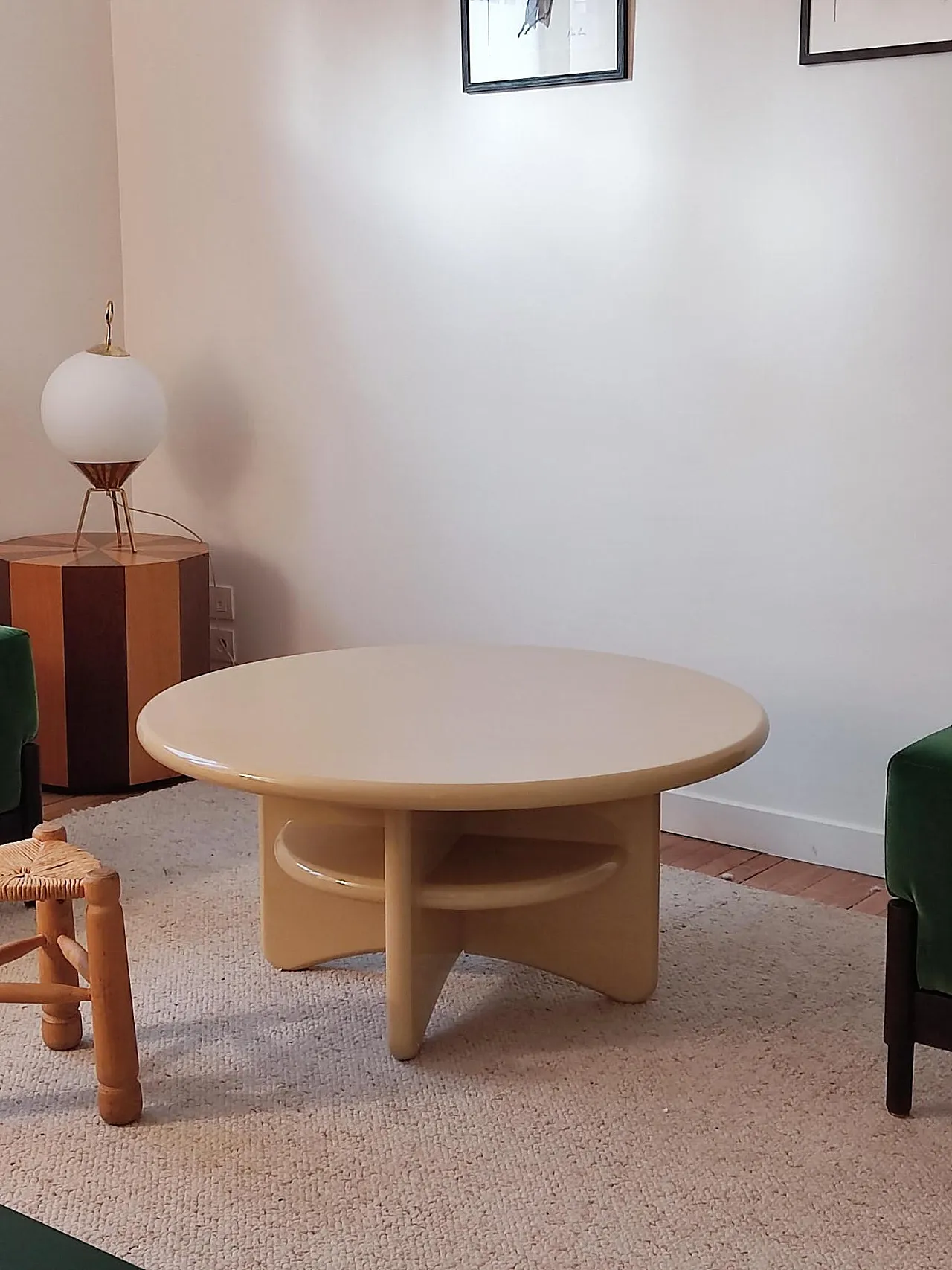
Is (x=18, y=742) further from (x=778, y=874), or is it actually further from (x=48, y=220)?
(x=48, y=220)

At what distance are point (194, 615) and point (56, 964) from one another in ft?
4.95

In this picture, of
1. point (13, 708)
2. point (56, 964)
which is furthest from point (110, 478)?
point (56, 964)

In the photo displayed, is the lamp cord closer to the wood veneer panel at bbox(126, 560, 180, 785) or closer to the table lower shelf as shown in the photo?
the wood veneer panel at bbox(126, 560, 180, 785)

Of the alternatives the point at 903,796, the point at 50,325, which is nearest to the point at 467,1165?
the point at 903,796

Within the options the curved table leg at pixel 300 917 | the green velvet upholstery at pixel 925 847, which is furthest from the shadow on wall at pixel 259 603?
the green velvet upholstery at pixel 925 847

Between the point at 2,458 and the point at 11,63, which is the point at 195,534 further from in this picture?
the point at 11,63

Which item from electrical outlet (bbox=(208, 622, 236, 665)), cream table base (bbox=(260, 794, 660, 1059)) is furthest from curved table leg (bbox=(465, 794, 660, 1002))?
electrical outlet (bbox=(208, 622, 236, 665))

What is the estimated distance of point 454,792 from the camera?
1.75 metres

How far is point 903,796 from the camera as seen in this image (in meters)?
1.76

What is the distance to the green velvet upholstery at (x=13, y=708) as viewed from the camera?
2.46 m

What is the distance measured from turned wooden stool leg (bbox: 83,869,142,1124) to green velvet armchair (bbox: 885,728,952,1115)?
0.99 metres

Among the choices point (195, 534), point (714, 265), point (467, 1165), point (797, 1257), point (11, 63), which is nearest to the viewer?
point (797, 1257)

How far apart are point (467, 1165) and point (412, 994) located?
1.01 ft

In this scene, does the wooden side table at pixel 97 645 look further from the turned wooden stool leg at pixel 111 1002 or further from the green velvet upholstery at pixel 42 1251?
the green velvet upholstery at pixel 42 1251
